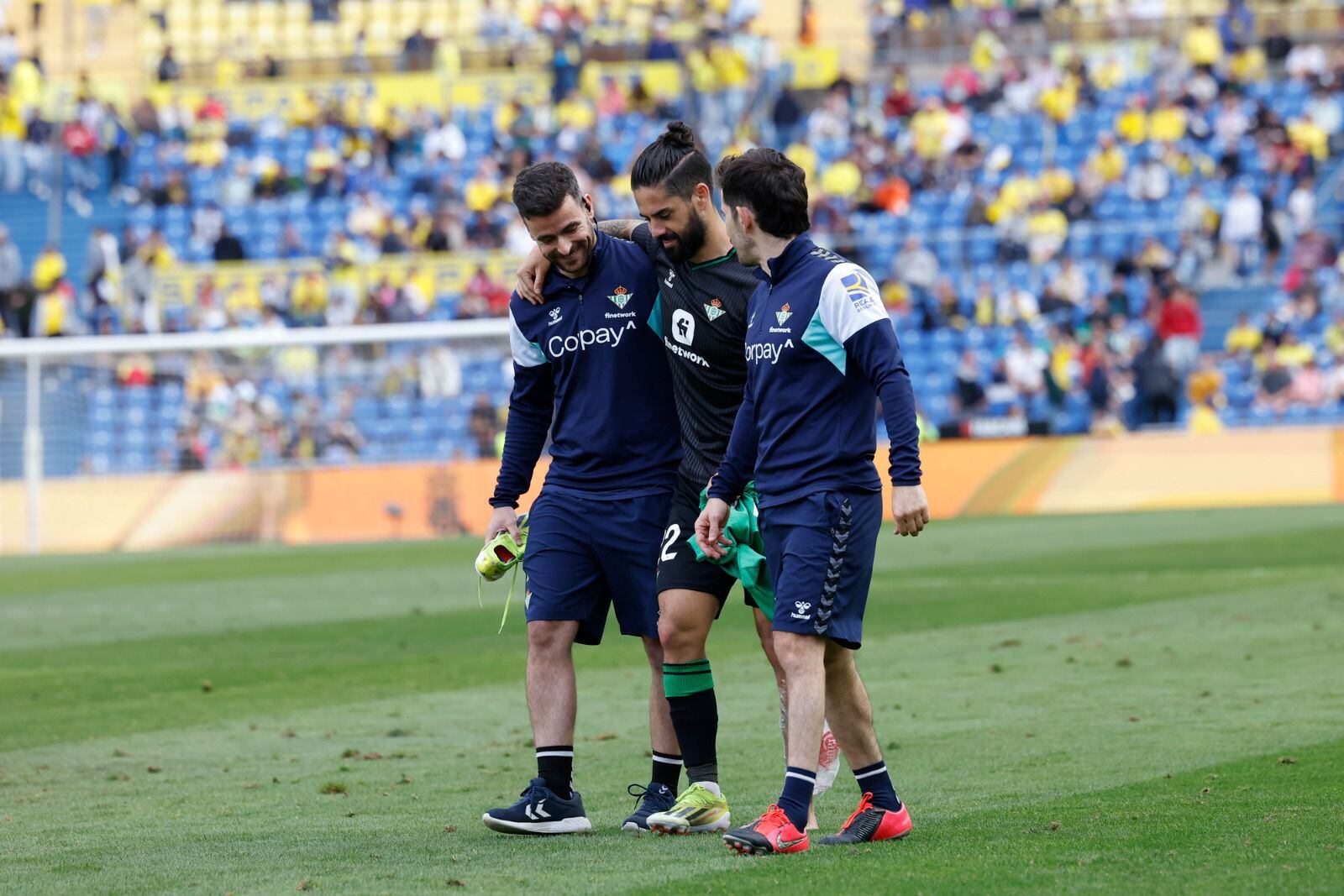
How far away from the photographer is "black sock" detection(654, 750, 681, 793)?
6711mm

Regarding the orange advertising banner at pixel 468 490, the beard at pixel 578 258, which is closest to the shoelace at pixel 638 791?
the beard at pixel 578 258

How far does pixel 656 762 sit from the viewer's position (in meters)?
6.73

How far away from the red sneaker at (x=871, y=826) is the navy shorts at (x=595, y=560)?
1.04 m

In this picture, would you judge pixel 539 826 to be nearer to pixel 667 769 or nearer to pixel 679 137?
pixel 667 769

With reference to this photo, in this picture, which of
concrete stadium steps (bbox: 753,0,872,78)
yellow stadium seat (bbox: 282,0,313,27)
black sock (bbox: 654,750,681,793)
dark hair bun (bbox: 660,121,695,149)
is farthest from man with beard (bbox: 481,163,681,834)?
yellow stadium seat (bbox: 282,0,313,27)

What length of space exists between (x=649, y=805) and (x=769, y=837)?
2.97ft

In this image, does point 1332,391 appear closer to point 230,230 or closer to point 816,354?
point 230,230

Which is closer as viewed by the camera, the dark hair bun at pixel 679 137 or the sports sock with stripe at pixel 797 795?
the sports sock with stripe at pixel 797 795

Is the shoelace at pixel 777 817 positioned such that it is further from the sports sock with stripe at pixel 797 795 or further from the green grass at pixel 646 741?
the green grass at pixel 646 741

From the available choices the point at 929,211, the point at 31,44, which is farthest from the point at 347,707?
the point at 31,44

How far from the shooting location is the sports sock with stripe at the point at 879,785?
6.00m

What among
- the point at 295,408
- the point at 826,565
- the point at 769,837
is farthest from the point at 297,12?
the point at 769,837

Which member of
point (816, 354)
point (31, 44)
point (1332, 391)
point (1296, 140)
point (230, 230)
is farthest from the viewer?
point (31, 44)

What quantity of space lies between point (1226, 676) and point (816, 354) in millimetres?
4985
